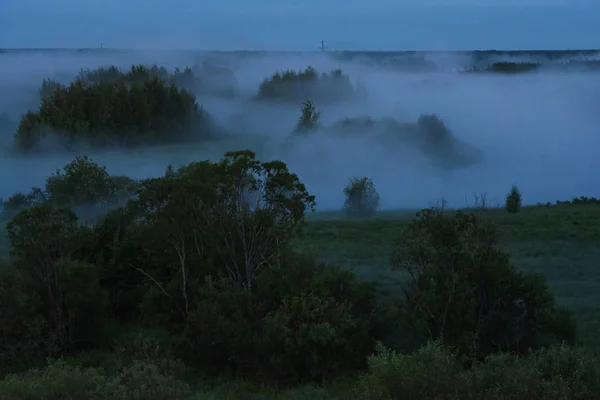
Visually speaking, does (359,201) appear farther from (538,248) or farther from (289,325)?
(289,325)

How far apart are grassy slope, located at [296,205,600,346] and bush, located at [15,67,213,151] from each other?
1889cm

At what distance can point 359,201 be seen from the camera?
31.5 metres

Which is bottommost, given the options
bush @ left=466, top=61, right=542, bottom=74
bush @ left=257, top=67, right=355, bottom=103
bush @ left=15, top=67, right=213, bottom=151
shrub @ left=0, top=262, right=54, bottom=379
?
shrub @ left=0, top=262, right=54, bottom=379

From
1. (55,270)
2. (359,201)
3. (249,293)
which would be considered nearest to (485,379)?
(249,293)

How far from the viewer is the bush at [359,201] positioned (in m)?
31.2

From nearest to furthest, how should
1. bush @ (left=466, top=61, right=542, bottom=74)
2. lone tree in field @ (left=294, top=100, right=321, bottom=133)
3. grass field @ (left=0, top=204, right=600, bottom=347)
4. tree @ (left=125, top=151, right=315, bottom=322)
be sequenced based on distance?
tree @ (left=125, top=151, right=315, bottom=322)
grass field @ (left=0, top=204, right=600, bottom=347)
lone tree in field @ (left=294, top=100, right=321, bottom=133)
bush @ (left=466, top=61, right=542, bottom=74)

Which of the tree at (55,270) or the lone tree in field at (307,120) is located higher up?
the lone tree in field at (307,120)

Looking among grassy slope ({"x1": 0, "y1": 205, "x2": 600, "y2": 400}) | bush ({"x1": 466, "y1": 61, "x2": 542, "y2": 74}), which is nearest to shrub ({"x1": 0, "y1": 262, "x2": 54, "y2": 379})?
grassy slope ({"x1": 0, "y1": 205, "x2": 600, "y2": 400})

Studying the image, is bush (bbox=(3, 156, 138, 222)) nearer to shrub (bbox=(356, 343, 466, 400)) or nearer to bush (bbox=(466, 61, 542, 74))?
shrub (bbox=(356, 343, 466, 400))

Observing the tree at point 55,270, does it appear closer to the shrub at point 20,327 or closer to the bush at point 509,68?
the shrub at point 20,327

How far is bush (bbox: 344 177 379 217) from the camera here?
102ft

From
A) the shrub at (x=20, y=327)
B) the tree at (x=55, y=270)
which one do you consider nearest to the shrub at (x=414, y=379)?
the tree at (x=55, y=270)

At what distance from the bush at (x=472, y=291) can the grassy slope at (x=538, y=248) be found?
0.84 m

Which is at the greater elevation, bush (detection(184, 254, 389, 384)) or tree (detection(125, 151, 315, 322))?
tree (detection(125, 151, 315, 322))
